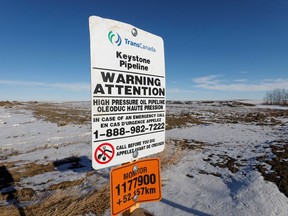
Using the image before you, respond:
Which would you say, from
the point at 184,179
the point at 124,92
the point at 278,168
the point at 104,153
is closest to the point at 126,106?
the point at 124,92

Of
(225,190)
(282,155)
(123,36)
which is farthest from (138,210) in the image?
(282,155)

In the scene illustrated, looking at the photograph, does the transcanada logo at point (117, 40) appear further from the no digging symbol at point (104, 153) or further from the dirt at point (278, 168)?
the dirt at point (278, 168)

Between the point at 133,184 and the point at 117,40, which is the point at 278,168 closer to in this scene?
the point at 133,184

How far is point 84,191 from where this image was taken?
4.84m

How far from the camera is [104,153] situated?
68.6 inches

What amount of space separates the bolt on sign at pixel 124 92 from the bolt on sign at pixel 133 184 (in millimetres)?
101

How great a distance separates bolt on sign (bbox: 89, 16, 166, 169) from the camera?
1.67 meters

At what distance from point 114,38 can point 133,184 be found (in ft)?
4.33

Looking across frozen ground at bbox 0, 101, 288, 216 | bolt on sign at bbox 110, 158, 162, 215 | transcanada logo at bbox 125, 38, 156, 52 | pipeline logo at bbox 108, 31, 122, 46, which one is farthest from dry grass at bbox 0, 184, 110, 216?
pipeline logo at bbox 108, 31, 122, 46

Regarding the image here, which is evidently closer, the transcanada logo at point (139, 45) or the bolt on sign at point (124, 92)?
the bolt on sign at point (124, 92)

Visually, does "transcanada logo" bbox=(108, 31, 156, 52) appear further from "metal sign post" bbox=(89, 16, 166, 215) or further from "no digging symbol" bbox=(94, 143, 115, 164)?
"no digging symbol" bbox=(94, 143, 115, 164)

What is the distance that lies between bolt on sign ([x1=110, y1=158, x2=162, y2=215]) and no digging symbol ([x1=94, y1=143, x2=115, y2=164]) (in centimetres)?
11

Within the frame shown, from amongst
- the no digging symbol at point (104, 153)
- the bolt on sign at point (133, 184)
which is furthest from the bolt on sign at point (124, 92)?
the bolt on sign at point (133, 184)

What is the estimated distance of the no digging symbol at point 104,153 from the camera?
66.8 inches
